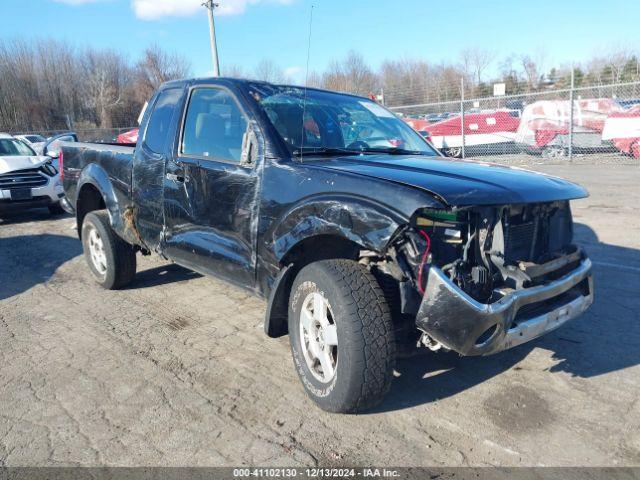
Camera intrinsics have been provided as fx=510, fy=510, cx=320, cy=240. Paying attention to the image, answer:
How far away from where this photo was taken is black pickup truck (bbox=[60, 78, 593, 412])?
2564 mm

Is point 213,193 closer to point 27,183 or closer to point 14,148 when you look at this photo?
point 27,183

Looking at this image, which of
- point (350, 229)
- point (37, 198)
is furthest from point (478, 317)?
point (37, 198)

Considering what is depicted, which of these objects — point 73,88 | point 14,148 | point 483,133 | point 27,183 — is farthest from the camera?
point 73,88

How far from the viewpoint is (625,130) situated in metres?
14.5

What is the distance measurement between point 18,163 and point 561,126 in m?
15.1

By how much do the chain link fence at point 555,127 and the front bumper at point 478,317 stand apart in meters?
12.5

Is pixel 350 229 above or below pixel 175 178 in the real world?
below

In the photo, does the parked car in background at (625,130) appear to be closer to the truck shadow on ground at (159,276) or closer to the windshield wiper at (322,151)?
the truck shadow on ground at (159,276)

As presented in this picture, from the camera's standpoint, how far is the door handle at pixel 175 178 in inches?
155

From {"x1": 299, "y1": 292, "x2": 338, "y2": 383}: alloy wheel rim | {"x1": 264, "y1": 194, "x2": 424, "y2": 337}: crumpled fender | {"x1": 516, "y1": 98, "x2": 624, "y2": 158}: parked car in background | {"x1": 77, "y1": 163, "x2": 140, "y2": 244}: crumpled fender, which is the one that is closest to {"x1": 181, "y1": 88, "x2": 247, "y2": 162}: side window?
{"x1": 264, "y1": 194, "x2": 424, "y2": 337}: crumpled fender

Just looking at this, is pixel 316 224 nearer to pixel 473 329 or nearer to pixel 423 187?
pixel 423 187

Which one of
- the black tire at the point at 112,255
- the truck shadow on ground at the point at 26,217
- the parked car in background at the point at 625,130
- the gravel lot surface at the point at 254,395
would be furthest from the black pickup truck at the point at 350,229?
the parked car in background at the point at 625,130

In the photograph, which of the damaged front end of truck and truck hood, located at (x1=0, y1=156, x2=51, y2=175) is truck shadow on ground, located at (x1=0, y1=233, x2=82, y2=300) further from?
the damaged front end of truck

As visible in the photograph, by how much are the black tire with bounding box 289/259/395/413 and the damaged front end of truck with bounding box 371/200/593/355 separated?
0.53ft
